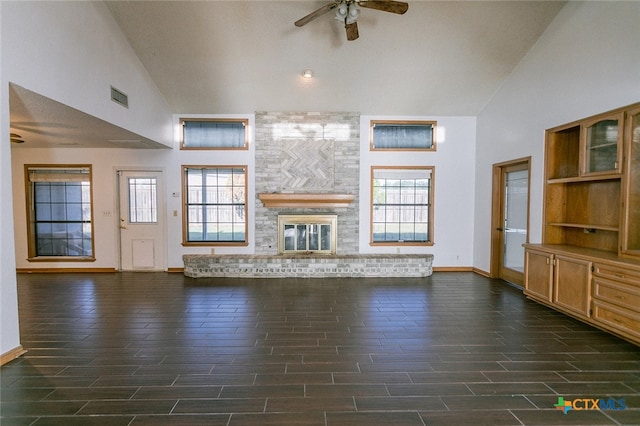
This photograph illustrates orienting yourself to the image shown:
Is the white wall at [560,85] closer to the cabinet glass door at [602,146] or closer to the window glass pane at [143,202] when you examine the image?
the cabinet glass door at [602,146]

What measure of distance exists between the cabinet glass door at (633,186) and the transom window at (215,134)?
5.35 m

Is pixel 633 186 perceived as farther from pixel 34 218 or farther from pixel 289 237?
pixel 34 218

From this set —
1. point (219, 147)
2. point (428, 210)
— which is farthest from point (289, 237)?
point (428, 210)

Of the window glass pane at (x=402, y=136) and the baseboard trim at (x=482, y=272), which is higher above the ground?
the window glass pane at (x=402, y=136)

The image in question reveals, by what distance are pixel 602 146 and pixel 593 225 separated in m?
0.92

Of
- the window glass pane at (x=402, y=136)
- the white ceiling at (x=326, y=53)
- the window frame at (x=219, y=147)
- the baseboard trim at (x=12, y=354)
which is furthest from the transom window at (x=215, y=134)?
the baseboard trim at (x=12, y=354)

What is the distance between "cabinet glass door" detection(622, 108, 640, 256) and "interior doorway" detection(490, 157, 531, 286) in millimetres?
1445

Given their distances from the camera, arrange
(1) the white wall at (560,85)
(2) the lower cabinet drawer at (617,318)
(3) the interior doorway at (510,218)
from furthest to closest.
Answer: (3) the interior doorway at (510,218) < (1) the white wall at (560,85) < (2) the lower cabinet drawer at (617,318)

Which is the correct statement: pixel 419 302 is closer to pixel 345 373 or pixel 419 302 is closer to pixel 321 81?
pixel 345 373

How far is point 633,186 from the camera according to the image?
3.19m

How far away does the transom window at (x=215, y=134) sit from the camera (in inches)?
236

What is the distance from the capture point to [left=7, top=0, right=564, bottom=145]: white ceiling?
4.01 metres

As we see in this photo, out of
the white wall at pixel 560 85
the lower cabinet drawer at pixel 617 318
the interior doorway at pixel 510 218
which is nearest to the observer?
the lower cabinet drawer at pixel 617 318

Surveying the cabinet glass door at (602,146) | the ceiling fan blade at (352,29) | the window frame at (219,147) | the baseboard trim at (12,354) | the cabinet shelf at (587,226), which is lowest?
the baseboard trim at (12,354)
